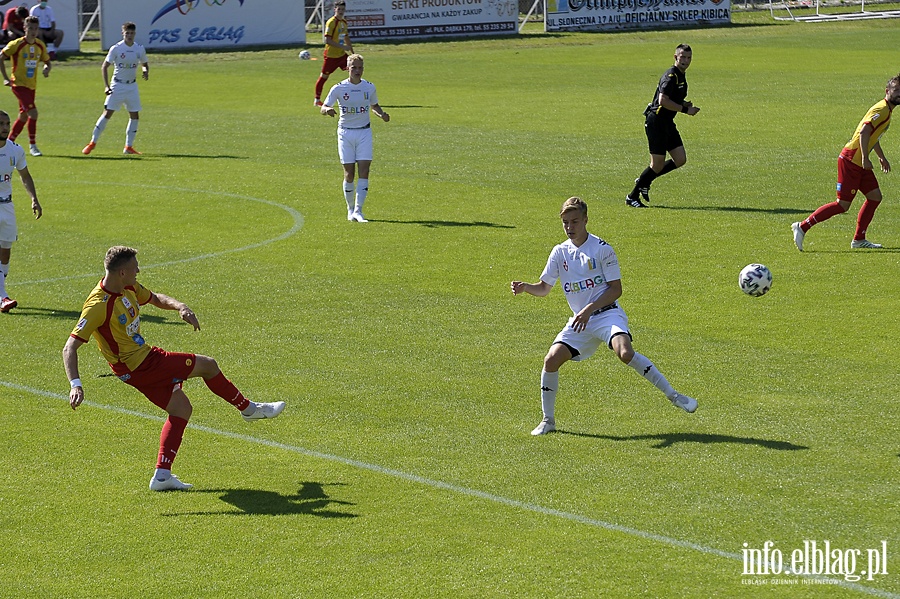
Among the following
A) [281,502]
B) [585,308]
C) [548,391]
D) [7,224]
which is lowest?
[281,502]

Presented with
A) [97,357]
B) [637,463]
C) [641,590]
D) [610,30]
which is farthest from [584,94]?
[641,590]

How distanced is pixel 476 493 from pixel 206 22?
4467cm

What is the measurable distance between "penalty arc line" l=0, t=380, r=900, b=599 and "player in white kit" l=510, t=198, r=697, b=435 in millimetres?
1475

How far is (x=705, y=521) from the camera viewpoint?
879 centimetres

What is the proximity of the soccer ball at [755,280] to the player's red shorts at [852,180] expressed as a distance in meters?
3.89

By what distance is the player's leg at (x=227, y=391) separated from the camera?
32.9 ft

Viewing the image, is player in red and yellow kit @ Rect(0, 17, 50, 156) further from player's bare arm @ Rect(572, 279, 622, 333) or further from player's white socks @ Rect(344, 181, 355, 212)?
player's bare arm @ Rect(572, 279, 622, 333)

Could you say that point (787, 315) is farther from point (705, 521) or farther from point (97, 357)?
point (97, 357)

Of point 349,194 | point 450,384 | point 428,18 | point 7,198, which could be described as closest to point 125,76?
point 349,194

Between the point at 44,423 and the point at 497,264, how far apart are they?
7766mm

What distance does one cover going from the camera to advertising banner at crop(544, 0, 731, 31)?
184 ft

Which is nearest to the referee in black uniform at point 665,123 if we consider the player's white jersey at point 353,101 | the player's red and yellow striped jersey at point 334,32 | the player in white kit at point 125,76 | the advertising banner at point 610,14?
the player's white jersey at point 353,101

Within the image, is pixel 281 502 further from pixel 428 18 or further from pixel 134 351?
pixel 428 18

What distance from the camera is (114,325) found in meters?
9.55
